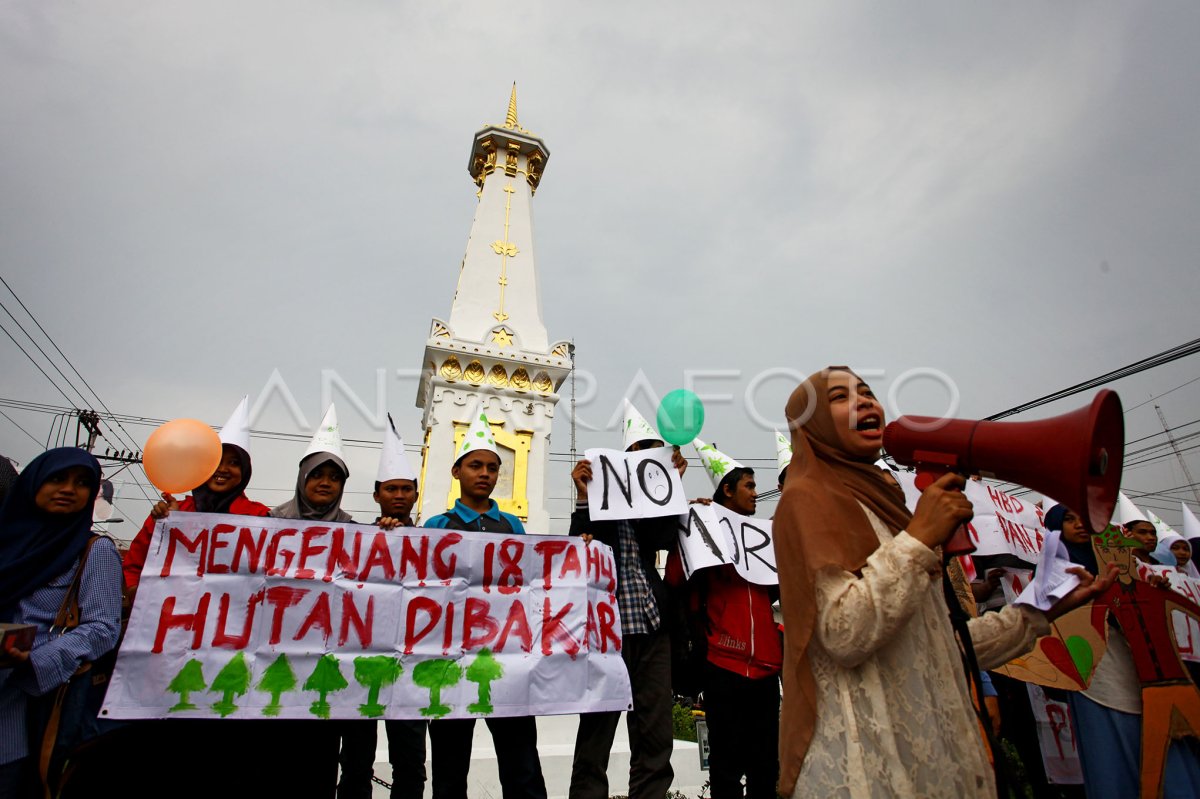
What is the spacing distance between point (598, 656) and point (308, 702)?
1497mm

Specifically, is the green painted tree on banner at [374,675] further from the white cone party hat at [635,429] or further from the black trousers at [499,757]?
the white cone party hat at [635,429]

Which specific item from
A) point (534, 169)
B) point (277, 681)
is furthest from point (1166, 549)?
point (534, 169)

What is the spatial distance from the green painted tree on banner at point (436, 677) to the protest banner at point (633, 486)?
1.16 metres

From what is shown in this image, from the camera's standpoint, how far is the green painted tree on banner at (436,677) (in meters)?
3.22

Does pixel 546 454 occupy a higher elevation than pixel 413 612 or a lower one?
higher

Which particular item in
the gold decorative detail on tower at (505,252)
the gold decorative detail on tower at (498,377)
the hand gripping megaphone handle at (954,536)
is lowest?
the hand gripping megaphone handle at (954,536)

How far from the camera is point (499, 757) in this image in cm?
329

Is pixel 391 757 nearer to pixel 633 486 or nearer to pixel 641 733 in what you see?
pixel 641 733

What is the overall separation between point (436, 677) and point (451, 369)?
6.86 metres

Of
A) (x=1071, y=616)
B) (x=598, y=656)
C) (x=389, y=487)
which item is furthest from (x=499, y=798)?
(x=1071, y=616)

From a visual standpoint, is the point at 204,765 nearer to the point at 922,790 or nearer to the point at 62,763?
the point at 62,763

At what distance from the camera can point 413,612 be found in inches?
135

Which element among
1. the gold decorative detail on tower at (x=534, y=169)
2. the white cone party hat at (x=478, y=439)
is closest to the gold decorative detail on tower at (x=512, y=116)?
the gold decorative detail on tower at (x=534, y=169)

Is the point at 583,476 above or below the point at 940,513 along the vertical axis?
above
